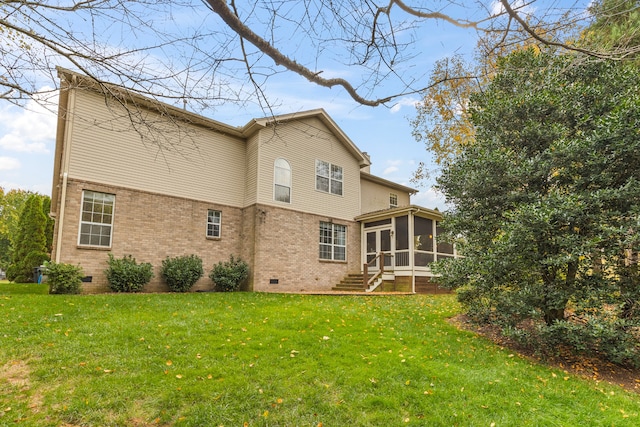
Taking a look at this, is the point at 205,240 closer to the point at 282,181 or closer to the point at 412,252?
the point at 282,181

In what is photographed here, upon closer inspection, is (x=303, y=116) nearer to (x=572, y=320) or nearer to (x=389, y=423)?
(x=572, y=320)

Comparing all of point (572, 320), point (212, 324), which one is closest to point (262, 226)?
point (212, 324)

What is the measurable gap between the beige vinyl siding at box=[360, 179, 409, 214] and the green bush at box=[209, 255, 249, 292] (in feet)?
24.6

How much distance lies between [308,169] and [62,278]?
376 inches

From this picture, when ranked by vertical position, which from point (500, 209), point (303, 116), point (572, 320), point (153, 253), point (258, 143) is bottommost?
point (572, 320)

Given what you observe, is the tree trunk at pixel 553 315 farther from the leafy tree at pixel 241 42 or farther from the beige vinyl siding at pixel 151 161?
the beige vinyl siding at pixel 151 161

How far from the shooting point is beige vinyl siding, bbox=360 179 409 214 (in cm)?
1858

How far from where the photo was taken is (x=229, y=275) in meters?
12.8

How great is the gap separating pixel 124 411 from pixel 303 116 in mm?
12788

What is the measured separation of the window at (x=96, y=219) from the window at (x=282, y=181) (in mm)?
5743

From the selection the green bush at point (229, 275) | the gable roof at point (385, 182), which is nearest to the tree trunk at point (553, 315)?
the green bush at point (229, 275)

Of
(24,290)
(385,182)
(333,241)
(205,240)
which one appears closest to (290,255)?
(333,241)

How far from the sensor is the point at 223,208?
45.8 ft

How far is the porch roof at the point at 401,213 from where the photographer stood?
1454 cm
